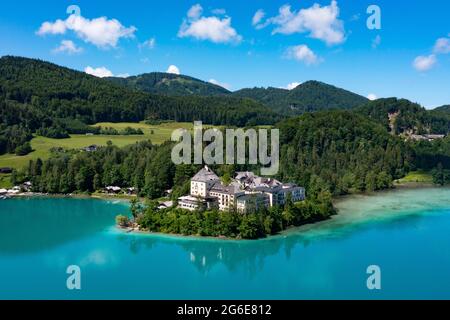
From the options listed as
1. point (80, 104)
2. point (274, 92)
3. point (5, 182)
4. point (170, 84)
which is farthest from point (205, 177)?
point (274, 92)

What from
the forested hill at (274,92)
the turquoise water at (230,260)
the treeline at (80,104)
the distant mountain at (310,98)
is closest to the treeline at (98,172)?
the turquoise water at (230,260)

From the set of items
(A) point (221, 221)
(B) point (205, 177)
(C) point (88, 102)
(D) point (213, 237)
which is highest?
(C) point (88, 102)

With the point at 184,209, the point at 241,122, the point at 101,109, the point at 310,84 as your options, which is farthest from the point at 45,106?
the point at 310,84

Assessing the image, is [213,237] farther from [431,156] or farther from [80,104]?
[80,104]

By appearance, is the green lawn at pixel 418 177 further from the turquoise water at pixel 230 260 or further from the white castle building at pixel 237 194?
the white castle building at pixel 237 194

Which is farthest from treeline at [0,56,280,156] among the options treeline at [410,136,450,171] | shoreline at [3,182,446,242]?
treeline at [410,136,450,171]

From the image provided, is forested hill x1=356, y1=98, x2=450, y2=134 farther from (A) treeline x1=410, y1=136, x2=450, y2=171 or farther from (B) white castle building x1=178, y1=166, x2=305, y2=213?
(B) white castle building x1=178, y1=166, x2=305, y2=213
